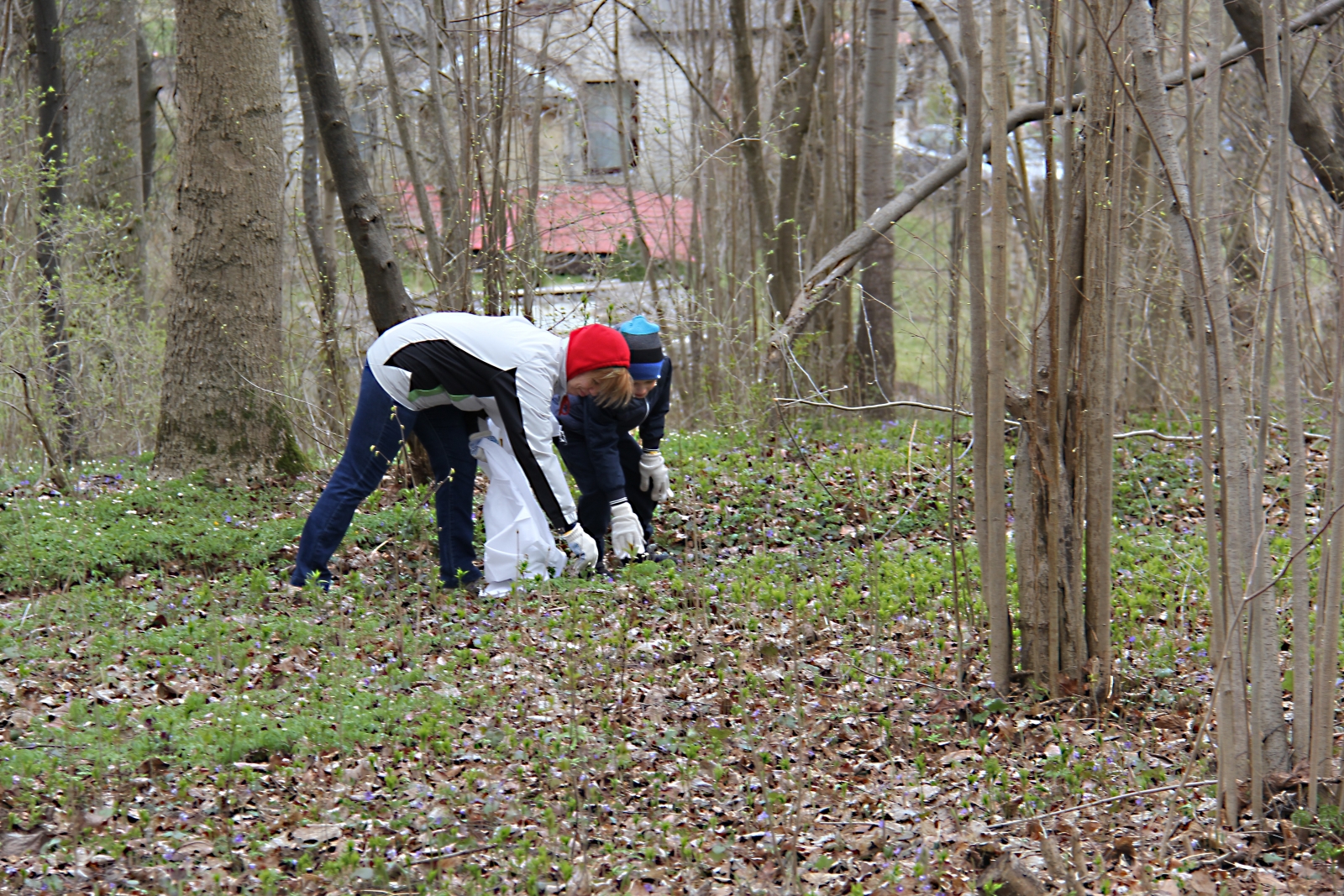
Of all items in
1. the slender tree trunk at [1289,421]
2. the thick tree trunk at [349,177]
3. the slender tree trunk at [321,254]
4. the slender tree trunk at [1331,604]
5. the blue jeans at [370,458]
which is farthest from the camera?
the slender tree trunk at [321,254]

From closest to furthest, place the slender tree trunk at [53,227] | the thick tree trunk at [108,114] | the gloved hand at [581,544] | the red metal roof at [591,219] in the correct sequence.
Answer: the gloved hand at [581,544]
the red metal roof at [591,219]
the slender tree trunk at [53,227]
the thick tree trunk at [108,114]

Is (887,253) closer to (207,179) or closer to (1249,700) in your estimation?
(207,179)

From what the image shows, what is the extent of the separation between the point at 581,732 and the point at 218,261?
17.3ft

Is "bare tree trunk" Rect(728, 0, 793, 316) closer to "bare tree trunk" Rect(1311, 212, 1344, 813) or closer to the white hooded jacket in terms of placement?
the white hooded jacket

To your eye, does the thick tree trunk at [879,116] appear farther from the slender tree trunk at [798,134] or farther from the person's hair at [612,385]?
the person's hair at [612,385]

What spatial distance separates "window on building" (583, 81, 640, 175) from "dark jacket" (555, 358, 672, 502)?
16.6 feet

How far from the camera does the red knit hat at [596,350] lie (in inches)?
229

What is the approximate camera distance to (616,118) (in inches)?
653

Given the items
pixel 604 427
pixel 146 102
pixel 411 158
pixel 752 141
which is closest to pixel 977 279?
pixel 604 427

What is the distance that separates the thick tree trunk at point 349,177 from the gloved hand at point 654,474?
2.18 m

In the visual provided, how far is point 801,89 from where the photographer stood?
11.5 meters

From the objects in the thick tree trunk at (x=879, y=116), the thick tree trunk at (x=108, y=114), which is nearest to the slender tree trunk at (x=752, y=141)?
the thick tree trunk at (x=879, y=116)

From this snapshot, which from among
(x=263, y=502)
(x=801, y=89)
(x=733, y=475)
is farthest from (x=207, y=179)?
(x=801, y=89)

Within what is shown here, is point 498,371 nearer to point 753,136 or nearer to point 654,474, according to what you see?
point 654,474
